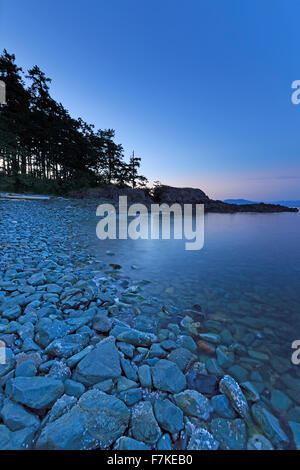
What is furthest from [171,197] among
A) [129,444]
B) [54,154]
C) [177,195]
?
[129,444]

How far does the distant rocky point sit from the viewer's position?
25859mm

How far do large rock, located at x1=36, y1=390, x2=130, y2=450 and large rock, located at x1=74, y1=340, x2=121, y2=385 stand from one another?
16 centimetres

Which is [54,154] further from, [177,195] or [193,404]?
[193,404]

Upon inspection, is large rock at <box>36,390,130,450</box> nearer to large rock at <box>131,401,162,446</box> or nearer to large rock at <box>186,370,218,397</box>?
large rock at <box>131,401,162,446</box>

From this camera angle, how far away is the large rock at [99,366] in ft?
4.39

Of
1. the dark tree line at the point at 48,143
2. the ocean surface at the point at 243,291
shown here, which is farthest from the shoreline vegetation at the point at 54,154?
the ocean surface at the point at 243,291

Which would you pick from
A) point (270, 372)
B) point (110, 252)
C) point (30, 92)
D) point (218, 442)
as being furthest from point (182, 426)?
point (30, 92)

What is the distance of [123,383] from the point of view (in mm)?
1332

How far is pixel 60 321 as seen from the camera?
1891 millimetres

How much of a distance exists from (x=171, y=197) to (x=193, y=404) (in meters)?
35.6

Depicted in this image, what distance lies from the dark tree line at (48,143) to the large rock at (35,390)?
24.4 meters

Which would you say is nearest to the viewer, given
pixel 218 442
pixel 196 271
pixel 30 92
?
pixel 218 442

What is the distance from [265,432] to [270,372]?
638 millimetres
